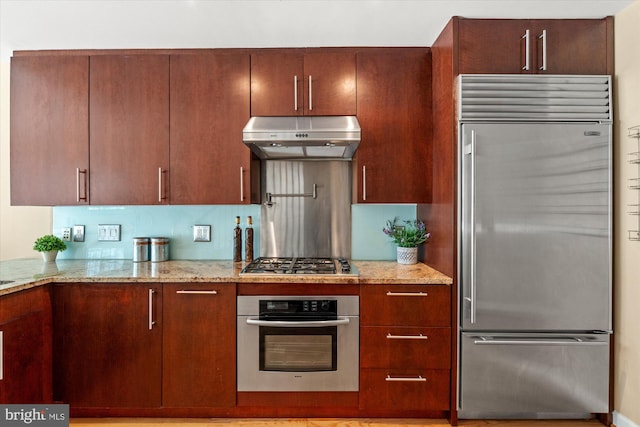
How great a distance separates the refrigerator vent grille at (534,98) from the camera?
2.05 meters

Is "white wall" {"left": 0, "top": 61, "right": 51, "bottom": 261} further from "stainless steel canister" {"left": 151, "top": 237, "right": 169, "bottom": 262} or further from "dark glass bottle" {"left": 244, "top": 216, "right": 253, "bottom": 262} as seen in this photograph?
"dark glass bottle" {"left": 244, "top": 216, "right": 253, "bottom": 262}

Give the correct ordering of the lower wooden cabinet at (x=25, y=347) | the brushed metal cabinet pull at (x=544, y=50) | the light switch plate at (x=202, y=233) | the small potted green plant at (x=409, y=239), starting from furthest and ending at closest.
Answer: the light switch plate at (x=202, y=233) < the small potted green plant at (x=409, y=239) < the brushed metal cabinet pull at (x=544, y=50) < the lower wooden cabinet at (x=25, y=347)

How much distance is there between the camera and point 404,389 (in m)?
2.12

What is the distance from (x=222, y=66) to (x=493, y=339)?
2355 mm

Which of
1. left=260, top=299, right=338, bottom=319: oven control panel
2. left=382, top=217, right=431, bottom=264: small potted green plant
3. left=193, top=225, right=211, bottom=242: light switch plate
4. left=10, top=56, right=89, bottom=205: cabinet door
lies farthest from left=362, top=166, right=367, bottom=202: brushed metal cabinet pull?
left=10, top=56, right=89, bottom=205: cabinet door

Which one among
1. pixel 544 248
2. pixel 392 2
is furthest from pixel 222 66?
pixel 544 248

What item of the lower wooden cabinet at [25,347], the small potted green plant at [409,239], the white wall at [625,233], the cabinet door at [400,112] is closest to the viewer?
the lower wooden cabinet at [25,347]

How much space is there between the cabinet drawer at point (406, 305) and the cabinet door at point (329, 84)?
1.17 m

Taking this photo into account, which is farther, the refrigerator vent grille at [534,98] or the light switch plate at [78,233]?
the light switch plate at [78,233]

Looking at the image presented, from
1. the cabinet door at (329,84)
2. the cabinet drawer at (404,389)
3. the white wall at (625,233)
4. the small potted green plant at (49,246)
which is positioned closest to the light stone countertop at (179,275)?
the small potted green plant at (49,246)

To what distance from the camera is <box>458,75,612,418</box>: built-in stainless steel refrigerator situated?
2035 millimetres

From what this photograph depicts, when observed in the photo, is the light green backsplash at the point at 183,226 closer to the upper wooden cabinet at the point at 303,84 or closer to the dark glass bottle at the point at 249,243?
the dark glass bottle at the point at 249,243

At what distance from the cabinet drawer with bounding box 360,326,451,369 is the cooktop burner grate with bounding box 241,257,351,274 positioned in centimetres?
42

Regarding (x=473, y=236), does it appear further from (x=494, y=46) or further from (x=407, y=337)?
(x=494, y=46)
